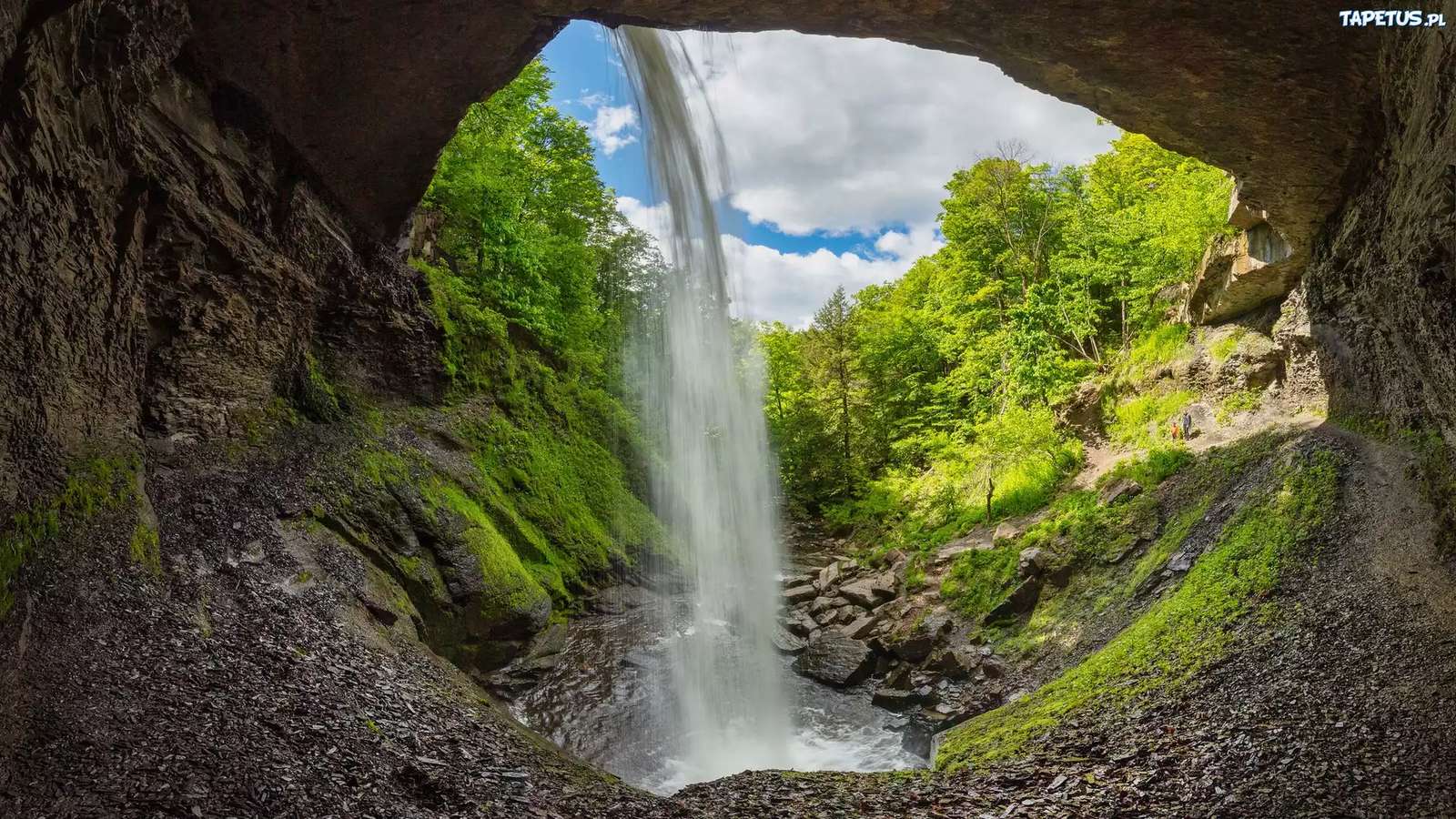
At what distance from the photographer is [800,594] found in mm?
17781

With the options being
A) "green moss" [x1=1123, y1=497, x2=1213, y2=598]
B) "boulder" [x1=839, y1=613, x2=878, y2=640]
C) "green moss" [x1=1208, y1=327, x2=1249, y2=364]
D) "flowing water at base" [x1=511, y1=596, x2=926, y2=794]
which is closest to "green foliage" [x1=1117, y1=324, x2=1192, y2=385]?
"green moss" [x1=1208, y1=327, x2=1249, y2=364]

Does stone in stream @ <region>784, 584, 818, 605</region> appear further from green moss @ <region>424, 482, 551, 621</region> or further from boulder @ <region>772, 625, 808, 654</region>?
green moss @ <region>424, 482, 551, 621</region>

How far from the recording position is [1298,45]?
6.84m

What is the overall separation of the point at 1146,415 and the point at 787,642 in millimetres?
10870

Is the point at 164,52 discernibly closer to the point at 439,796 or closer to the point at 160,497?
the point at 160,497

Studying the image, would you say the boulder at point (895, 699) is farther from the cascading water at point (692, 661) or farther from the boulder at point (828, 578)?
the boulder at point (828, 578)

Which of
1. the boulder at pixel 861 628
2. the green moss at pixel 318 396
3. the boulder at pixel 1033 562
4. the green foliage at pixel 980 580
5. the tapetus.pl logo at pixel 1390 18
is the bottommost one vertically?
the boulder at pixel 861 628

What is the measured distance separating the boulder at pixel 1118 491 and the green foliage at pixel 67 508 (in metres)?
15.4

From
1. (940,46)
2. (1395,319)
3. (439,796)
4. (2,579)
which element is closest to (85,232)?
(2,579)

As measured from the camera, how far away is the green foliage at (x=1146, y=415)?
15195mm

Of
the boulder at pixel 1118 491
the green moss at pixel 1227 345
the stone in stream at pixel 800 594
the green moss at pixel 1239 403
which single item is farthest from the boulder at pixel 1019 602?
the green moss at pixel 1227 345

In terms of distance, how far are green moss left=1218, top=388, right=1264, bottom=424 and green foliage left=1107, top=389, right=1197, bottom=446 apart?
1.17 m

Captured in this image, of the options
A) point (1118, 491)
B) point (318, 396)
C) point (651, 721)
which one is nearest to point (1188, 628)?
point (1118, 491)

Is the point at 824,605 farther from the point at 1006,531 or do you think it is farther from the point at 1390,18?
the point at 1390,18
